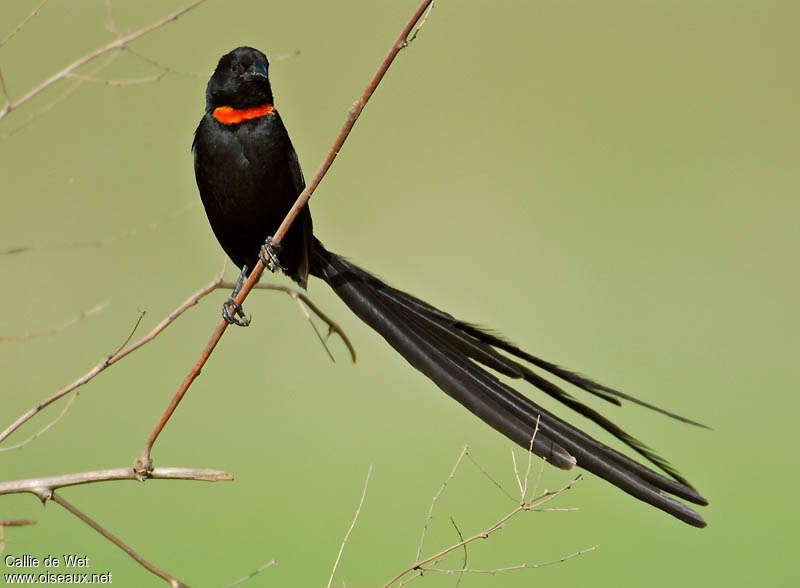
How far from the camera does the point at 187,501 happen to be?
14.9 feet

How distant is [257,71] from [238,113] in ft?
0.35

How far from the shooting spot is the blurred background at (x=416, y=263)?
166 inches

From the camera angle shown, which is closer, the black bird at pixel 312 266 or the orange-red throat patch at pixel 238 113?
the black bird at pixel 312 266

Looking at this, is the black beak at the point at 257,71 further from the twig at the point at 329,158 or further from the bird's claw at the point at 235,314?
the twig at the point at 329,158

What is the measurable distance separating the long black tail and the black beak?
466 millimetres

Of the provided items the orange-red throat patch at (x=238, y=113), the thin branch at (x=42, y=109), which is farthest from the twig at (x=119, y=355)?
the orange-red throat patch at (x=238, y=113)

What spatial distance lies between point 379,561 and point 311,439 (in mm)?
1369

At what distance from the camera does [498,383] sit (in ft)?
7.13

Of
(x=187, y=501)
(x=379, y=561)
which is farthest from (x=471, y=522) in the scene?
(x=187, y=501)

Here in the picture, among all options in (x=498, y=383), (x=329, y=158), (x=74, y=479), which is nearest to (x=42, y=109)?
(x=329, y=158)

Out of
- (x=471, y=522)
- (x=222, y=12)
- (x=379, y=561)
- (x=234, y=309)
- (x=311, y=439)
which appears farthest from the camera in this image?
(x=222, y=12)

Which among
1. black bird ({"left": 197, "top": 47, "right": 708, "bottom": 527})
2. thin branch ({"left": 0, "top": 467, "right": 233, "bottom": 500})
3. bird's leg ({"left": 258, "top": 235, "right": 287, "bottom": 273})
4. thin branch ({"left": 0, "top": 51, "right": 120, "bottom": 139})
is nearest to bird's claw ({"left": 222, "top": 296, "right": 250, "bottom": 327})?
black bird ({"left": 197, "top": 47, "right": 708, "bottom": 527})

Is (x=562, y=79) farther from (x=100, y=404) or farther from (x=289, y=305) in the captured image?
(x=100, y=404)

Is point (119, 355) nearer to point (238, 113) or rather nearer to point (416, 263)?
point (238, 113)
